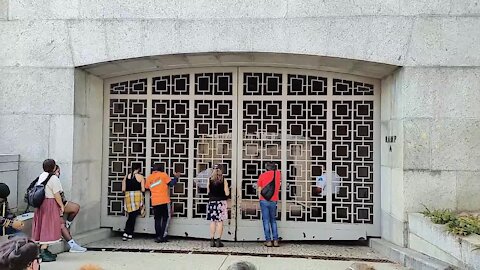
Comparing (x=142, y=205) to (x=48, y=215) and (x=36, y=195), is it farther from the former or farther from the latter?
(x=36, y=195)

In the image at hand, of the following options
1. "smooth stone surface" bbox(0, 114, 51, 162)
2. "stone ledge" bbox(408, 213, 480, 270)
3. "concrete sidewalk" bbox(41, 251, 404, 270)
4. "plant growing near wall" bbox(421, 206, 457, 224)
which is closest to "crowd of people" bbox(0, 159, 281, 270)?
"concrete sidewalk" bbox(41, 251, 404, 270)

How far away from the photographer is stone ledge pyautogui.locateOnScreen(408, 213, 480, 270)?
612 cm

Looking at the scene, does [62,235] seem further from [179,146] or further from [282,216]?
[282,216]

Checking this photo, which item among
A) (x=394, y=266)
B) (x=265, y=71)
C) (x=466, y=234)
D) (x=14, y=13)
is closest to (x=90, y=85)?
(x=14, y=13)

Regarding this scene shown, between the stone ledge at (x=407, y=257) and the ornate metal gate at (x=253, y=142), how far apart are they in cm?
66

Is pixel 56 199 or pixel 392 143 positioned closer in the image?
pixel 56 199

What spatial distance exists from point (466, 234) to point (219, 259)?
4.02 metres

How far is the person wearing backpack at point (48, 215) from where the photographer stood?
24.8ft

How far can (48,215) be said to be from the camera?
757cm

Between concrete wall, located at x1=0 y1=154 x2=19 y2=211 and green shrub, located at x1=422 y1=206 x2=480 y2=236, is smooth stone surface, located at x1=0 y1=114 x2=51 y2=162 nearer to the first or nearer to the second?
concrete wall, located at x1=0 y1=154 x2=19 y2=211

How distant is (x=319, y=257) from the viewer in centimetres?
857

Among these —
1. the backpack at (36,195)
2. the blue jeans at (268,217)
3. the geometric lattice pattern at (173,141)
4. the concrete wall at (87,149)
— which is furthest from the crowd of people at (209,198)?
the backpack at (36,195)

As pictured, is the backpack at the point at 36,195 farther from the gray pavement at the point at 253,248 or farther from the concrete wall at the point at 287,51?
the gray pavement at the point at 253,248

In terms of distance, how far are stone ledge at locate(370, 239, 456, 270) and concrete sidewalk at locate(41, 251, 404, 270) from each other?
0.21 metres
